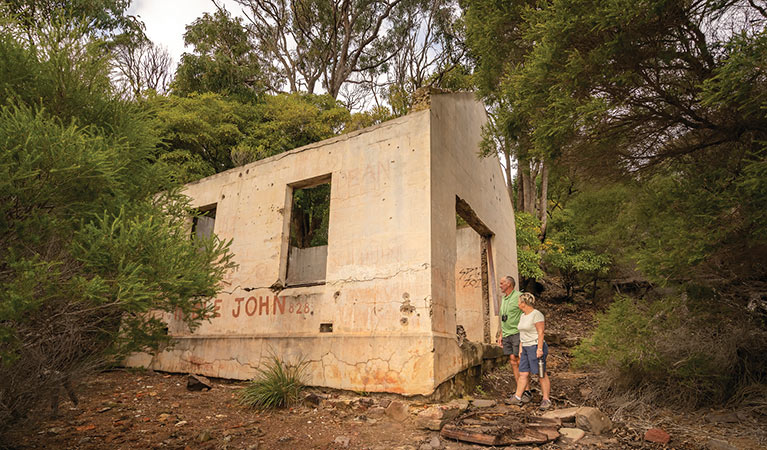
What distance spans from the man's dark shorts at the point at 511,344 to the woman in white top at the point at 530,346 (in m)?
0.35

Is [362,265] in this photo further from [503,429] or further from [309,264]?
[309,264]

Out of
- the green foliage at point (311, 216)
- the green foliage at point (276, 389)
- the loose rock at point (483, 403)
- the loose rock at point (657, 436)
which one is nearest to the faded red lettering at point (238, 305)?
the green foliage at point (276, 389)

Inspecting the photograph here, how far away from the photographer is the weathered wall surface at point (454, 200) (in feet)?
18.2

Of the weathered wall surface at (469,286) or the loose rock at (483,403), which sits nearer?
the loose rock at (483,403)

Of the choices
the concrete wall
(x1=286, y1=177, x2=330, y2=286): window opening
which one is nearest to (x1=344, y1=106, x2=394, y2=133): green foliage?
(x1=286, y1=177, x2=330, y2=286): window opening

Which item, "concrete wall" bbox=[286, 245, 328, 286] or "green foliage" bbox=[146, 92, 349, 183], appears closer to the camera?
"concrete wall" bbox=[286, 245, 328, 286]

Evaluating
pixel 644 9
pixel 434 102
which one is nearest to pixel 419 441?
pixel 434 102

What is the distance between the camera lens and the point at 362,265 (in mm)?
6000

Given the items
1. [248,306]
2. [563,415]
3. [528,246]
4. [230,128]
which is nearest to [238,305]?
[248,306]

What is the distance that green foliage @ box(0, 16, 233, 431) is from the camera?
3.12m

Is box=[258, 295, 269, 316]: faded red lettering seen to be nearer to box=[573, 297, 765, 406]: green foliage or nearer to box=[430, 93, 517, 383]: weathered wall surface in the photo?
box=[430, 93, 517, 383]: weathered wall surface

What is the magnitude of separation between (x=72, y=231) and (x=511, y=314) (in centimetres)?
510

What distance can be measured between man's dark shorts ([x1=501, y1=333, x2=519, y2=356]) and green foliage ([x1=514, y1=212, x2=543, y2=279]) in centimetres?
743

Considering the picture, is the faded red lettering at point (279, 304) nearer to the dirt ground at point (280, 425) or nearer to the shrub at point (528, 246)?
the dirt ground at point (280, 425)
